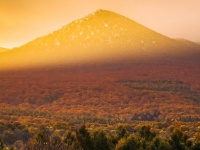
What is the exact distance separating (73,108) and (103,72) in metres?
54.2

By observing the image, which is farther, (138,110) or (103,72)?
(103,72)

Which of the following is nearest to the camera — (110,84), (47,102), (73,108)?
(73,108)

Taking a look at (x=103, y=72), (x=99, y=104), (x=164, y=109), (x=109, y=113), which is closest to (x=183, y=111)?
(x=164, y=109)

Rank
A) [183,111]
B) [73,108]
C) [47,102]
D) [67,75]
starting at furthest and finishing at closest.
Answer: [67,75] < [47,102] < [73,108] < [183,111]

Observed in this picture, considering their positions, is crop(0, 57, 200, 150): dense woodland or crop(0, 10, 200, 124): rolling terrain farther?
crop(0, 10, 200, 124): rolling terrain

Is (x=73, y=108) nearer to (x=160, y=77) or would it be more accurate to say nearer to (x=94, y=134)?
(x=160, y=77)

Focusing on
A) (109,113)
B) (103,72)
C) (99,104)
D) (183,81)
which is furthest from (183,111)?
(103,72)

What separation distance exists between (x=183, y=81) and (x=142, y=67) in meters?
26.5

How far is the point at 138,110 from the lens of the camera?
12500cm

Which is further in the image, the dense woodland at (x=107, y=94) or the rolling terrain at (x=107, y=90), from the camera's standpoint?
the rolling terrain at (x=107, y=90)

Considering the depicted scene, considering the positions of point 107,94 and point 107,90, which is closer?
point 107,94

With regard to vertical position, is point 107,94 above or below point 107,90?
below

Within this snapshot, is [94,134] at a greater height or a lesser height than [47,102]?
greater

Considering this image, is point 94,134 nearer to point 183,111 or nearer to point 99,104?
point 183,111
